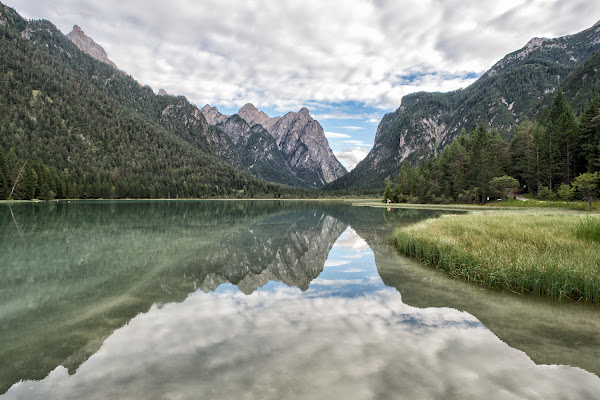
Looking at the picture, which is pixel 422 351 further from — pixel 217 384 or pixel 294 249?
pixel 294 249

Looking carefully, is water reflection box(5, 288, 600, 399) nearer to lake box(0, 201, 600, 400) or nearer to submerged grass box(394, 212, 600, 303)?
Result: lake box(0, 201, 600, 400)

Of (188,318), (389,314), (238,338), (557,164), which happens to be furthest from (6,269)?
(557,164)

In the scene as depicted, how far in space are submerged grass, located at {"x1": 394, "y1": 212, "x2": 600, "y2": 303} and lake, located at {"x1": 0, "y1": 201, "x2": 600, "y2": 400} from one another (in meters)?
0.92

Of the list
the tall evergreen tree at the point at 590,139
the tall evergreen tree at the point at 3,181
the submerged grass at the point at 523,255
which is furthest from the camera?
the tall evergreen tree at the point at 3,181

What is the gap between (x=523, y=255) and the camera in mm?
14719

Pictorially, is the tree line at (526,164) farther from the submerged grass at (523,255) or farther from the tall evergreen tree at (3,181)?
the tall evergreen tree at (3,181)

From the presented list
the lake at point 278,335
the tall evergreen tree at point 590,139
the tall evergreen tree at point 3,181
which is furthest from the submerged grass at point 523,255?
the tall evergreen tree at point 3,181

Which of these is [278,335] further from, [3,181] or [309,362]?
[3,181]

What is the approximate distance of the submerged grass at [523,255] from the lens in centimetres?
1216

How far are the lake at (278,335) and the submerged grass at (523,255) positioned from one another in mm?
917

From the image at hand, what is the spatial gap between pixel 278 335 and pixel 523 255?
13251mm

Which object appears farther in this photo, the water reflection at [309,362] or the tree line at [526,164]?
the tree line at [526,164]

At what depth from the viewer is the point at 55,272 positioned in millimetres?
16016

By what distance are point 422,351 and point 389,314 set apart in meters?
3.03
